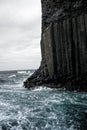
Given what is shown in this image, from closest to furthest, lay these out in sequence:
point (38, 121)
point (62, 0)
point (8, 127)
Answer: point (8, 127)
point (38, 121)
point (62, 0)

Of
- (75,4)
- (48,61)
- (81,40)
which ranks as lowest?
(48,61)

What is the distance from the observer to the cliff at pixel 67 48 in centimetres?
2764

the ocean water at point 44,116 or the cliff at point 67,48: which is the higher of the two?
the cliff at point 67,48

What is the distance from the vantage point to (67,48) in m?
29.3

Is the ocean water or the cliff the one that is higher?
the cliff

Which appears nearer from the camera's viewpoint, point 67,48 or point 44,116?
point 44,116

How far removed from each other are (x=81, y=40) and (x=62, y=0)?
880 centimetres

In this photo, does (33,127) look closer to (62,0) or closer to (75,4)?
(75,4)

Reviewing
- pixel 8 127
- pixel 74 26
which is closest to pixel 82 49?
pixel 74 26

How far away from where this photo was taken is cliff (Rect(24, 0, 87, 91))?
27.6m

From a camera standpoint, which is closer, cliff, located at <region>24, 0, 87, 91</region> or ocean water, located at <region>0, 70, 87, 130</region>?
ocean water, located at <region>0, 70, 87, 130</region>

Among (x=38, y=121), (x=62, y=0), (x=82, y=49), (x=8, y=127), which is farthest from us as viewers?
(x=62, y=0)

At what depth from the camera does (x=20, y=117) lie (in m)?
15.1

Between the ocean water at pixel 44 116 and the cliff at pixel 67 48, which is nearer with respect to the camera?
the ocean water at pixel 44 116
